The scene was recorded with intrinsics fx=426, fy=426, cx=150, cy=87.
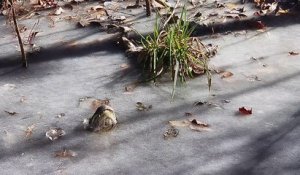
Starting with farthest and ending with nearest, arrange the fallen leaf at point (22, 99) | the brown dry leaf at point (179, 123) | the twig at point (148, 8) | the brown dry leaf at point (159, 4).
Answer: the brown dry leaf at point (159, 4), the twig at point (148, 8), the fallen leaf at point (22, 99), the brown dry leaf at point (179, 123)

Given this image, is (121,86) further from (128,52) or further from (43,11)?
(43,11)

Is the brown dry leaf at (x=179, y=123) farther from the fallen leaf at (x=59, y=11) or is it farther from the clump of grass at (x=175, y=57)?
the fallen leaf at (x=59, y=11)

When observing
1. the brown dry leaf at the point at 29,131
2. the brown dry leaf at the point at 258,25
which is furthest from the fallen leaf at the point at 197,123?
the brown dry leaf at the point at 258,25

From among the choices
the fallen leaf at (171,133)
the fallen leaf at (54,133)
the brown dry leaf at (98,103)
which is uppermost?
the brown dry leaf at (98,103)

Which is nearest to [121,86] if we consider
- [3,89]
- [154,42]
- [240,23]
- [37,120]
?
[154,42]

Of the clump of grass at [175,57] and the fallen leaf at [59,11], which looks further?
the fallen leaf at [59,11]

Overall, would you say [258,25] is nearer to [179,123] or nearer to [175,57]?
[175,57]
